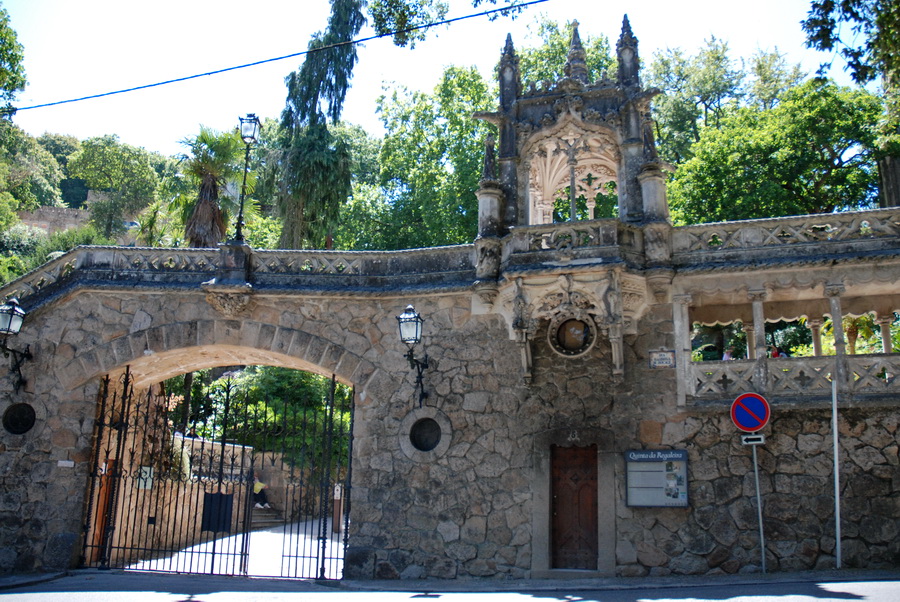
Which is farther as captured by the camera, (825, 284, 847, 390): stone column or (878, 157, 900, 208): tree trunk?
(878, 157, 900, 208): tree trunk

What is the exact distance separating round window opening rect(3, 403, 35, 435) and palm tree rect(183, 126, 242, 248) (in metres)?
6.89

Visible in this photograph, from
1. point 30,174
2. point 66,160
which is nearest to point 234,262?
point 30,174

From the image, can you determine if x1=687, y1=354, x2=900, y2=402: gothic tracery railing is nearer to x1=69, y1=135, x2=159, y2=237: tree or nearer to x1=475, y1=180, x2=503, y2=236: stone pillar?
x1=475, y1=180, x2=503, y2=236: stone pillar

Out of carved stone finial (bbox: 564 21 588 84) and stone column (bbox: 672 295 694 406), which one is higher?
carved stone finial (bbox: 564 21 588 84)

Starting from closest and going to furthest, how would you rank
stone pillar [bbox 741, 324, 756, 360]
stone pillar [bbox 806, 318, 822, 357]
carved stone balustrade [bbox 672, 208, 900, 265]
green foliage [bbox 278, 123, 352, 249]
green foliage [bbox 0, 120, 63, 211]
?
carved stone balustrade [bbox 672, 208, 900, 265] → stone pillar [bbox 806, 318, 822, 357] → stone pillar [bbox 741, 324, 756, 360] → green foliage [bbox 278, 123, 352, 249] → green foliage [bbox 0, 120, 63, 211]

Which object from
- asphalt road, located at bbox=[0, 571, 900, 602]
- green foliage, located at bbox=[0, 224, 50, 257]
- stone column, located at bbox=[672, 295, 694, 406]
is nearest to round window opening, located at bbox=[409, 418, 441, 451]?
asphalt road, located at bbox=[0, 571, 900, 602]

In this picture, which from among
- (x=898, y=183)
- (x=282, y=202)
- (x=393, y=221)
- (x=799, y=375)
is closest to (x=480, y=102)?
(x=393, y=221)

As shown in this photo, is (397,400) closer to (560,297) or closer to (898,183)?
(560,297)

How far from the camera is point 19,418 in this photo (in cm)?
1331

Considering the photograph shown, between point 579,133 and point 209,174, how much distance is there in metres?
10.7

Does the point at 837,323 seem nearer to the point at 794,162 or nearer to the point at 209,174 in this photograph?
the point at 794,162

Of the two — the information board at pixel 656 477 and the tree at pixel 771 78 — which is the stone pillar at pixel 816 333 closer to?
the information board at pixel 656 477

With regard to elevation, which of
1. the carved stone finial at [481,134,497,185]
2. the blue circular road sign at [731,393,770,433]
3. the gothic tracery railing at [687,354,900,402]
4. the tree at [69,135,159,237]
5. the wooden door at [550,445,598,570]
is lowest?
the wooden door at [550,445,598,570]

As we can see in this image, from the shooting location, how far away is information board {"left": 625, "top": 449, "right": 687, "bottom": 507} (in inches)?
434
